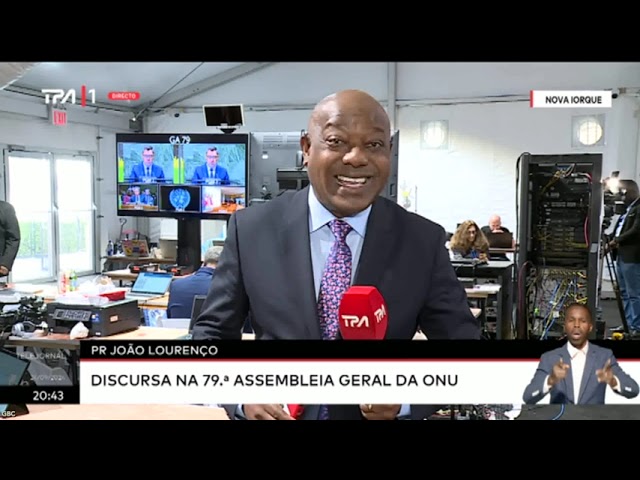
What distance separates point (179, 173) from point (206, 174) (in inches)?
3.7

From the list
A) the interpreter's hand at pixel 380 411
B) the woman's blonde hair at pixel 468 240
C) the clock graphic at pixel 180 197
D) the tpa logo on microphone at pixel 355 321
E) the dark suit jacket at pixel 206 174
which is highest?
the dark suit jacket at pixel 206 174

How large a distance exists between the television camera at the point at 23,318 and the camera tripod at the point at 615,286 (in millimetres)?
1846

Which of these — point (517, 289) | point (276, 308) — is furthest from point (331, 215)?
point (517, 289)

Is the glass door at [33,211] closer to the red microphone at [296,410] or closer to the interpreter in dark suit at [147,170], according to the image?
the interpreter in dark suit at [147,170]

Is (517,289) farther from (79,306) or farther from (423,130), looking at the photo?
(79,306)

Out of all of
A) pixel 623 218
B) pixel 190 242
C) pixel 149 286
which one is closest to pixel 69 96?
pixel 190 242

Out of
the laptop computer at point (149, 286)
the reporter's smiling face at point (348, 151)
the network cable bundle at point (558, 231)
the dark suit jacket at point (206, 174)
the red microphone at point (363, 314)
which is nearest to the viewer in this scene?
the red microphone at point (363, 314)

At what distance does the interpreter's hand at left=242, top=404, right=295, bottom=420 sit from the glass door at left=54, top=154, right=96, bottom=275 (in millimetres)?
831

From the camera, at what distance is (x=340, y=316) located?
1.50m

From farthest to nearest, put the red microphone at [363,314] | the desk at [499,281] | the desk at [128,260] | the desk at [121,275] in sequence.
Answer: the desk at [121,275] < the desk at [128,260] < the desk at [499,281] < the red microphone at [363,314]

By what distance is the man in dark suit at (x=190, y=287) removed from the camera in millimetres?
1769

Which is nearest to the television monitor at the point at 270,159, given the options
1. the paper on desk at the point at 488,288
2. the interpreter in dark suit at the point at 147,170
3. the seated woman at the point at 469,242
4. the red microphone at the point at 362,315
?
the interpreter in dark suit at the point at 147,170

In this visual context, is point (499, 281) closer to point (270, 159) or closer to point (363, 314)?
point (363, 314)
